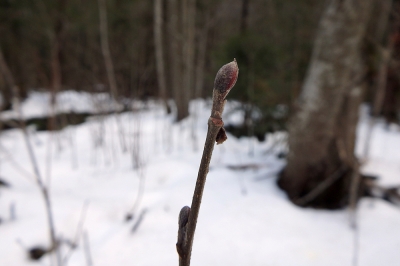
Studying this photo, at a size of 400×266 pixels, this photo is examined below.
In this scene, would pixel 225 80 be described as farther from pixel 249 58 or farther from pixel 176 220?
pixel 249 58

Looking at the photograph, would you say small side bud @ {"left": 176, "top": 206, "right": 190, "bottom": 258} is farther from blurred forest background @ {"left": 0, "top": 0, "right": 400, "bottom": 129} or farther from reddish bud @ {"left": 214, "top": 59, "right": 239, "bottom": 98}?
blurred forest background @ {"left": 0, "top": 0, "right": 400, "bottom": 129}

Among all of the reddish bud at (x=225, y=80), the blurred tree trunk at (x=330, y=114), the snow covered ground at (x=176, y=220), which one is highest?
the reddish bud at (x=225, y=80)

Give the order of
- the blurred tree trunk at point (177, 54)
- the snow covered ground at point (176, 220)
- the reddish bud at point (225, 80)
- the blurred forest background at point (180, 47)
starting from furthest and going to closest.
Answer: the blurred tree trunk at point (177, 54) → the blurred forest background at point (180, 47) → the snow covered ground at point (176, 220) → the reddish bud at point (225, 80)

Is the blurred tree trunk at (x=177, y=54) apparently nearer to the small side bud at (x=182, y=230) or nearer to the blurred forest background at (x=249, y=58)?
the blurred forest background at (x=249, y=58)

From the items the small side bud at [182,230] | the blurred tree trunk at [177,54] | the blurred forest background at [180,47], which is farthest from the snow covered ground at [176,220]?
the blurred tree trunk at [177,54]

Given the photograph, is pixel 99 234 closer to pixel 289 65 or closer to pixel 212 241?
pixel 212 241

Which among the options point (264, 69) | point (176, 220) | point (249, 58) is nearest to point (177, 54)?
point (249, 58)
